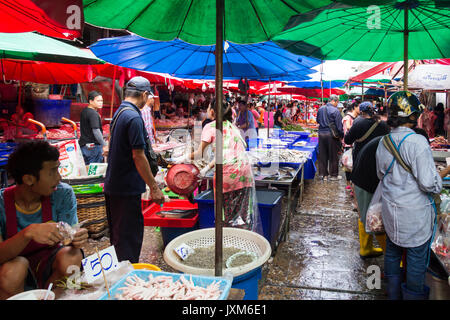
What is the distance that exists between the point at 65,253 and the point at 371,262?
3.80 m

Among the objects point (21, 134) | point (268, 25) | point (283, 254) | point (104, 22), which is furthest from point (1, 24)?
point (21, 134)

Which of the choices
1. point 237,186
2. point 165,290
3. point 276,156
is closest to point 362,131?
point 276,156

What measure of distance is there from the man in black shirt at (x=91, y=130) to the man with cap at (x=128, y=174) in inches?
118

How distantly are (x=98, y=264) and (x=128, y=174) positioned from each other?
1.41m

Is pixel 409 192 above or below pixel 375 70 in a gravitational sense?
below

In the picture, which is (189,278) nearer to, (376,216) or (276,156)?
(376,216)

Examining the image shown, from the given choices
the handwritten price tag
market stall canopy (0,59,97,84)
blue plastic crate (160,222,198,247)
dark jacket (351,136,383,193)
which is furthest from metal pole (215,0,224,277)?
market stall canopy (0,59,97,84)

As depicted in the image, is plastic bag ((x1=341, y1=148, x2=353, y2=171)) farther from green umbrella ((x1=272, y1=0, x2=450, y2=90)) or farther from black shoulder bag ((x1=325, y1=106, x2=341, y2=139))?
black shoulder bag ((x1=325, y1=106, x2=341, y2=139))

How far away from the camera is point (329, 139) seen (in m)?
8.92

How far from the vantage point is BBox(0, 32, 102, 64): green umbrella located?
3666 millimetres

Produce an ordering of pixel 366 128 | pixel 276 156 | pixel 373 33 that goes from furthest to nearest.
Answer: pixel 276 156
pixel 366 128
pixel 373 33

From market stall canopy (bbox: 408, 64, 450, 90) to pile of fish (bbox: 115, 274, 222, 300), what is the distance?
20.0ft

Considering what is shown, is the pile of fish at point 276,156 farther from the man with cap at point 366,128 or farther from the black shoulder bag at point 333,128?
the black shoulder bag at point 333,128

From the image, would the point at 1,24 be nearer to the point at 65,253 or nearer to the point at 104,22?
the point at 104,22
